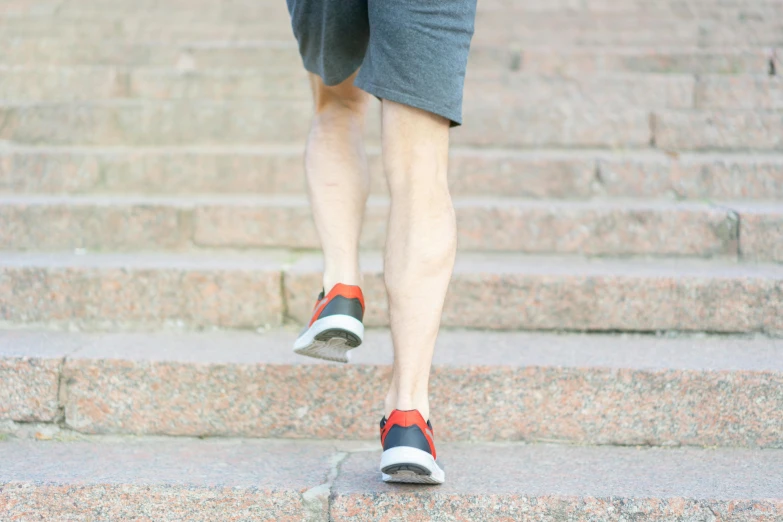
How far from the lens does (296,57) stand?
441 centimetres

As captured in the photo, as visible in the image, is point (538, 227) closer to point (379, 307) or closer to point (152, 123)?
point (379, 307)

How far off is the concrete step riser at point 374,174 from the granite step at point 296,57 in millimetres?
1080

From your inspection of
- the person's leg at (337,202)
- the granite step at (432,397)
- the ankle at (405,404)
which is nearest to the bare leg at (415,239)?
the ankle at (405,404)

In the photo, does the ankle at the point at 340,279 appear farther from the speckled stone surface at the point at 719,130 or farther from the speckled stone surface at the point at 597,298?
the speckled stone surface at the point at 719,130

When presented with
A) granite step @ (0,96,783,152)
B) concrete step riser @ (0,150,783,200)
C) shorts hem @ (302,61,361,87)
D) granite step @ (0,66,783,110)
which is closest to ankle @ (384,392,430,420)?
shorts hem @ (302,61,361,87)

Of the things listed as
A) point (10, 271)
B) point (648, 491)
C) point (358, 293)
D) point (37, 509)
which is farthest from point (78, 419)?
point (648, 491)

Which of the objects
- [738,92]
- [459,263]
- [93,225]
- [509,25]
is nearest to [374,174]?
[459,263]

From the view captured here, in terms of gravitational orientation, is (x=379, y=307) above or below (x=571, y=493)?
above

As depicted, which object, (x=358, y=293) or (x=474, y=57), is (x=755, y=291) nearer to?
(x=358, y=293)

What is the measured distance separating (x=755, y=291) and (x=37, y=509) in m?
2.13

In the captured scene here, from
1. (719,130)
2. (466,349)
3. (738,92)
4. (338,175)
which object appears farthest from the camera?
(738,92)

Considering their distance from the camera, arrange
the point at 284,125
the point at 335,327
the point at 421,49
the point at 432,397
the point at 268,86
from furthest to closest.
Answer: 1. the point at 268,86
2. the point at 284,125
3. the point at 432,397
4. the point at 335,327
5. the point at 421,49

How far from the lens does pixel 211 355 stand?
2201 mm

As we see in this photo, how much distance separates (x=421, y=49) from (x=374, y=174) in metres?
1.73
